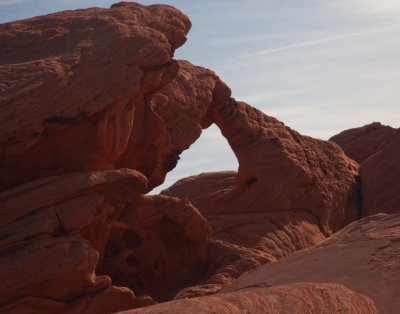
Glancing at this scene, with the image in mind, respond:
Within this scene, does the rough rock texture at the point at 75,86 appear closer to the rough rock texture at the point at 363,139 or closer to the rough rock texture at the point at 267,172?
the rough rock texture at the point at 267,172

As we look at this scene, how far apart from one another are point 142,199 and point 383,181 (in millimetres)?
8378

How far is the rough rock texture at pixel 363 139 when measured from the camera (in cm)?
2798

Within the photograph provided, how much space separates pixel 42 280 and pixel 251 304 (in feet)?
16.9

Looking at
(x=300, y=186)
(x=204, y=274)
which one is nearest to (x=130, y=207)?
(x=204, y=274)

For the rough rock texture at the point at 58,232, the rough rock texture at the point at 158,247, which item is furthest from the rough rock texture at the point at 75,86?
the rough rock texture at the point at 158,247

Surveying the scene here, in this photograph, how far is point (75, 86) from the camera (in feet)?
44.7

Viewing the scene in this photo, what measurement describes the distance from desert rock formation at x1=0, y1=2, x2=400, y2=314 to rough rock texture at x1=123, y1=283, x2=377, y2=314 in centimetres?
2

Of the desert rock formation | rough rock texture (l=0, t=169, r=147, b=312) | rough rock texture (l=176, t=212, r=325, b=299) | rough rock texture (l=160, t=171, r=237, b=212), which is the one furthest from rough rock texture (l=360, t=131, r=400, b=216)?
rough rock texture (l=0, t=169, r=147, b=312)

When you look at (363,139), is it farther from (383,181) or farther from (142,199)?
(142,199)

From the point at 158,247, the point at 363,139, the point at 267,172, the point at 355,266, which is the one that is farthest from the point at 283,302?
the point at 363,139

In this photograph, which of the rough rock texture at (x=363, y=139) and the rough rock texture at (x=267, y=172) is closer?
the rough rock texture at (x=267, y=172)

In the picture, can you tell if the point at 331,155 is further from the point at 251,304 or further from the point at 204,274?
the point at 251,304

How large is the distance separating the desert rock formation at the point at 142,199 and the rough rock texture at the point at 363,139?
257 inches

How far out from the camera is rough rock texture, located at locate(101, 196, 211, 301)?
1566cm
